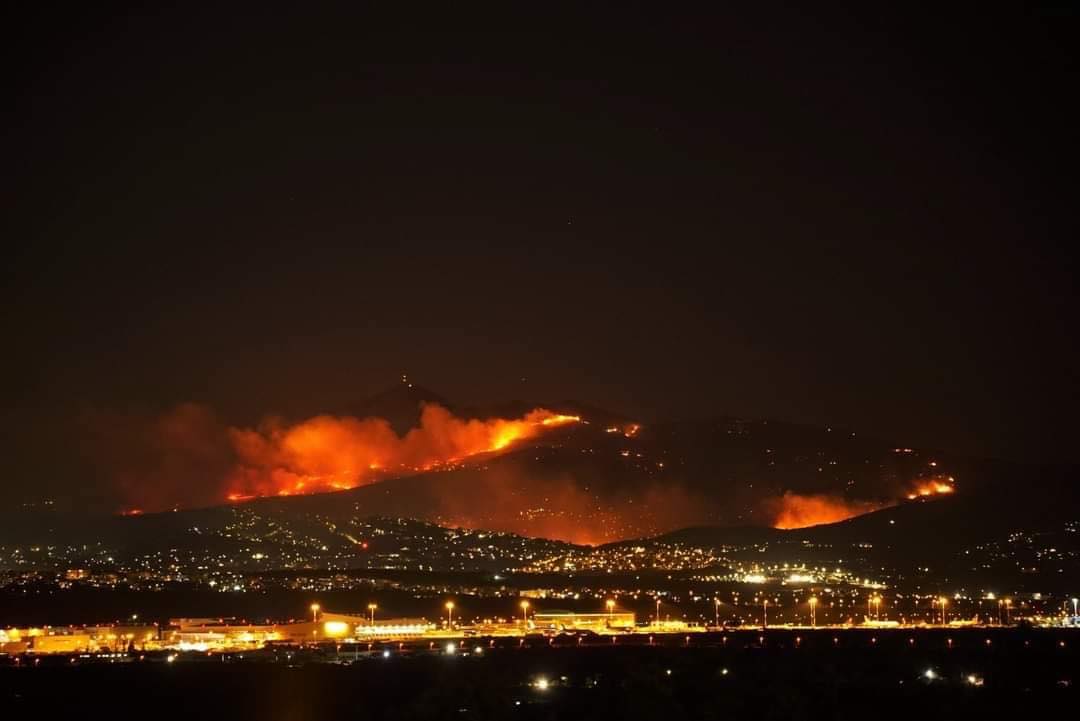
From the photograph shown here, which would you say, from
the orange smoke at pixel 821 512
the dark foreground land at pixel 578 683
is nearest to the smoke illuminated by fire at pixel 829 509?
the orange smoke at pixel 821 512

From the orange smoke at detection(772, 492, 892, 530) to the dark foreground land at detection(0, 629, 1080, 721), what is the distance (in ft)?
383

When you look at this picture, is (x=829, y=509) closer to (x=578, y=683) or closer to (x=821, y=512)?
(x=821, y=512)

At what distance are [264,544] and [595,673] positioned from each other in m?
99.4

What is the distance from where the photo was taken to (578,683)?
61094 mm

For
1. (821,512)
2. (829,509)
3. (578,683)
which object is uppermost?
(829,509)

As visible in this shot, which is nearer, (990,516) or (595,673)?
(595,673)

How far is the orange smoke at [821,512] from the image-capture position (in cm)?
19350

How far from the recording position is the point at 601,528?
19162 cm

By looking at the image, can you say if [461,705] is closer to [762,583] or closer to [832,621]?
[832,621]

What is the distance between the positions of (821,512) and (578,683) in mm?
140390

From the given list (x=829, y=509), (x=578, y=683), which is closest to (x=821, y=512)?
(x=829, y=509)

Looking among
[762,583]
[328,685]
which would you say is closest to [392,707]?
[328,685]

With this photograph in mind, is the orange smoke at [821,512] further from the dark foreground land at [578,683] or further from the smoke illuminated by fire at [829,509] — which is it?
the dark foreground land at [578,683]

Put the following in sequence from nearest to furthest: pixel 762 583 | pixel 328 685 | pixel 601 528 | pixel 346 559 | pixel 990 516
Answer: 1. pixel 328 685
2. pixel 762 583
3. pixel 346 559
4. pixel 990 516
5. pixel 601 528
